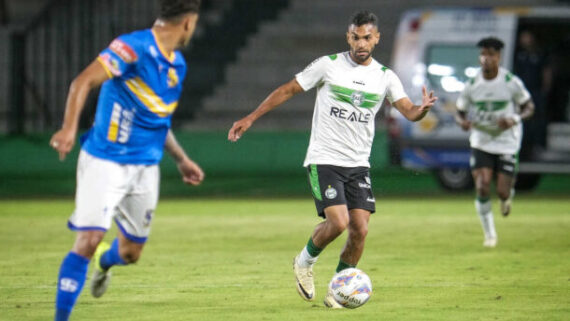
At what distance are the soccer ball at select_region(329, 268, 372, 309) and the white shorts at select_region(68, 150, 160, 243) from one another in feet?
5.43

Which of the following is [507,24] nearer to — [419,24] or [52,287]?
[419,24]

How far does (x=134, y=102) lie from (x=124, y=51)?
34cm

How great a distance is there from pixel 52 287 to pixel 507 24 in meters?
13.2

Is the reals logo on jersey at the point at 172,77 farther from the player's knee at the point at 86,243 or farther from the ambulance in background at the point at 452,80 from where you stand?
the ambulance in background at the point at 452,80

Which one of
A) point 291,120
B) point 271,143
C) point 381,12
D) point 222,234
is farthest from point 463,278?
point 381,12

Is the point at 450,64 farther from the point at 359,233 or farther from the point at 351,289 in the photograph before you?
the point at 351,289

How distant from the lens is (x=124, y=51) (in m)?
7.55

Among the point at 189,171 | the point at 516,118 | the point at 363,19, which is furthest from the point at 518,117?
→ the point at 189,171

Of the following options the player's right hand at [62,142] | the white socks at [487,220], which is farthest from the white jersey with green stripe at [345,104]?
the white socks at [487,220]

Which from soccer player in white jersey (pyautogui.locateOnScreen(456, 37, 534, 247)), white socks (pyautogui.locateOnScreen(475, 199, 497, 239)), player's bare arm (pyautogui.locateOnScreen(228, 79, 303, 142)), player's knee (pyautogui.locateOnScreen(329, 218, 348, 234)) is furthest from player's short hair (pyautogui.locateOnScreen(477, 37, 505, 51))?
player's knee (pyautogui.locateOnScreen(329, 218, 348, 234))

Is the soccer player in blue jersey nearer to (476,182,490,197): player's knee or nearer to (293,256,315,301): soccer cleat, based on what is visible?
(293,256,315,301): soccer cleat

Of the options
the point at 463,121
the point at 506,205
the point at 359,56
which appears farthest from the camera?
the point at 506,205

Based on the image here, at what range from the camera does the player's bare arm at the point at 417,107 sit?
900 cm

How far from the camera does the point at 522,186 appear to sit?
22.8 metres
